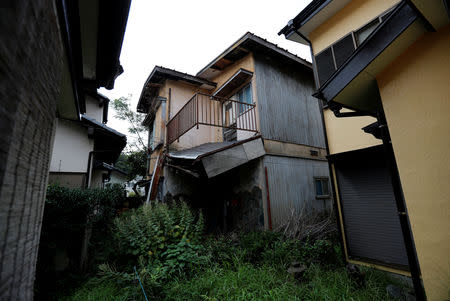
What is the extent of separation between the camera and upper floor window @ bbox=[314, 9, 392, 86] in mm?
5041

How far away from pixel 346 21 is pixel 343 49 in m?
0.76

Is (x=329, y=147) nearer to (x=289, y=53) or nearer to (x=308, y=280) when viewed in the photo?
(x=308, y=280)

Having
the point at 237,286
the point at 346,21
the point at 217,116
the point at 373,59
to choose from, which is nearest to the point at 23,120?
the point at 373,59

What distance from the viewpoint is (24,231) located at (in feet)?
2.07

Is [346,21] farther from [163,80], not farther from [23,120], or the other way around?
[163,80]

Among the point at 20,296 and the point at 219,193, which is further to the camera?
the point at 219,193

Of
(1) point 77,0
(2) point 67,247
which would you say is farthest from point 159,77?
(1) point 77,0

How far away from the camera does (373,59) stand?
7.97ft

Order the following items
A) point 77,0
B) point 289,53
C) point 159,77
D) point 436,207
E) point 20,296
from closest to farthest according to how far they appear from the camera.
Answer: point 20,296 < point 77,0 < point 436,207 < point 289,53 < point 159,77

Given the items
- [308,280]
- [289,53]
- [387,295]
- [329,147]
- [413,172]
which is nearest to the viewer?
[413,172]

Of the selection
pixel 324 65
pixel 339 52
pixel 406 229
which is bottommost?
pixel 406 229

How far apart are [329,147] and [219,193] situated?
459 centimetres

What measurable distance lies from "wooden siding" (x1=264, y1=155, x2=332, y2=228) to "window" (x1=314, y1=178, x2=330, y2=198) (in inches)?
7.1

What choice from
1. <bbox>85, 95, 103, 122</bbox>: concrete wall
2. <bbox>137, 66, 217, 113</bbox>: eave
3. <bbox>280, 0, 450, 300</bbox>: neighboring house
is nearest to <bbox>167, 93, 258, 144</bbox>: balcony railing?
<bbox>137, 66, 217, 113</bbox>: eave
